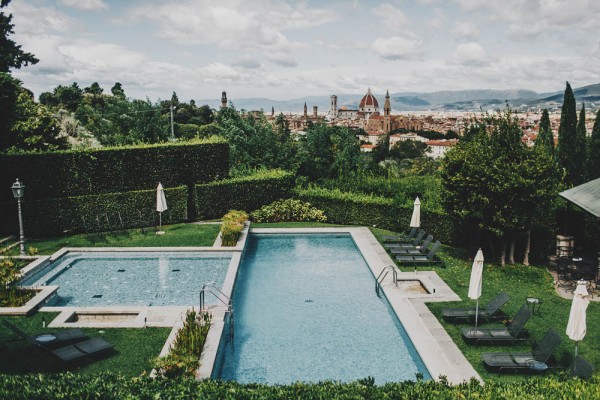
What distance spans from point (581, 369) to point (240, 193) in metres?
16.6

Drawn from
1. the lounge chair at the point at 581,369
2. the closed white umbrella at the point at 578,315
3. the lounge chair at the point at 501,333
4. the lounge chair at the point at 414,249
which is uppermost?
the closed white umbrella at the point at 578,315

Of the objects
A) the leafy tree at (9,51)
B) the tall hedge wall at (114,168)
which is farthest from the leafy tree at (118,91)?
the leafy tree at (9,51)

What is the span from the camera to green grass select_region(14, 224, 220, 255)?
1738 cm

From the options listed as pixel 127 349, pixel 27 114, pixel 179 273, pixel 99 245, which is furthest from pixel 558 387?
pixel 27 114

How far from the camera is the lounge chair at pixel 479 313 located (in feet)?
35.3

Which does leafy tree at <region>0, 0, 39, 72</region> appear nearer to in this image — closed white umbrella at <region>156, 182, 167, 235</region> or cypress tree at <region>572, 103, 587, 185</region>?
closed white umbrella at <region>156, 182, 167, 235</region>

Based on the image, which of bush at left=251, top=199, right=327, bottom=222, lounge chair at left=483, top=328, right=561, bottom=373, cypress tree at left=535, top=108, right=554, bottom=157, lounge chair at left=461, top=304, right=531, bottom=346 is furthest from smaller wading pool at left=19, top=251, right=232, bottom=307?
cypress tree at left=535, top=108, right=554, bottom=157

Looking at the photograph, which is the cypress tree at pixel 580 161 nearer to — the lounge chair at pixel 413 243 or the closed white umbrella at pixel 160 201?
the lounge chair at pixel 413 243

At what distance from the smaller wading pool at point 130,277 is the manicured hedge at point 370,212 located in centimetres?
668

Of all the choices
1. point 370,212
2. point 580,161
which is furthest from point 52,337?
point 580,161

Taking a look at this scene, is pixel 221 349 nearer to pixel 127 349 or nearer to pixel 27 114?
pixel 127 349

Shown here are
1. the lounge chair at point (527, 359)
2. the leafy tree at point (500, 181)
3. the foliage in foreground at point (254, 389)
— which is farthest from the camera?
the leafy tree at point (500, 181)

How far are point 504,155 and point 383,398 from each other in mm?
10015

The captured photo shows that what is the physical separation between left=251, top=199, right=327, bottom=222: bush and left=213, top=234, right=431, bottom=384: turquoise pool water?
4.71 metres
